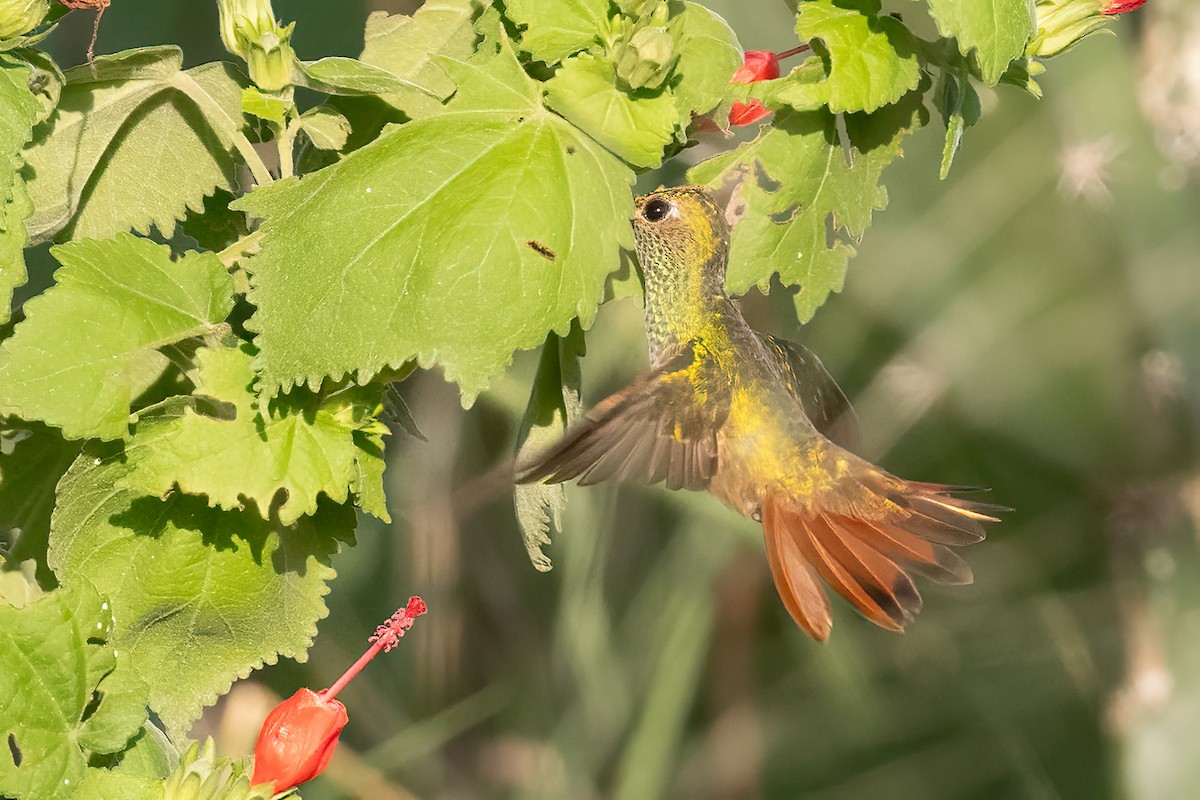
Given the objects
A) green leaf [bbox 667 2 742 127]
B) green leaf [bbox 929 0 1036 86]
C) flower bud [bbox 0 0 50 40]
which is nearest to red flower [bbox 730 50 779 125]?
green leaf [bbox 667 2 742 127]

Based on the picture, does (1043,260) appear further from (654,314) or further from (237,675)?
(237,675)

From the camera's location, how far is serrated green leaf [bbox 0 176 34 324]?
52 cm

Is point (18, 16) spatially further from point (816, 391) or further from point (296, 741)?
point (816, 391)

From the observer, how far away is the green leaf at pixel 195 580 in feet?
1.90

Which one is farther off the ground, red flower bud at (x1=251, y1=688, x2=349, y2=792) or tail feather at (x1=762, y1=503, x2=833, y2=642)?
red flower bud at (x1=251, y1=688, x2=349, y2=792)

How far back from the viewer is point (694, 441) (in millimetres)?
707

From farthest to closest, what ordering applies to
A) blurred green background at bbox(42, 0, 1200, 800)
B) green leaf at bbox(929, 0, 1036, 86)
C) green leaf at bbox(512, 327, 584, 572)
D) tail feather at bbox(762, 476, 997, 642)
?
blurred green background at bbox(42, 0, 1200, 800) < tail feather at bbox(762, 476, 997, 642) < green leaf at bbox(512, 327, 584, 572) < green leaf at bbox(929, 0, 1036, 86)

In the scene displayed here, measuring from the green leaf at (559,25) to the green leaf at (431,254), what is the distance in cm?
4

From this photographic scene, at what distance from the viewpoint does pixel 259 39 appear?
528 millimetres

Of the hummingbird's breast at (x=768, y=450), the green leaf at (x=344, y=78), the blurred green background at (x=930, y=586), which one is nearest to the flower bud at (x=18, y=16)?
the green leaf at (x=344, y=78)

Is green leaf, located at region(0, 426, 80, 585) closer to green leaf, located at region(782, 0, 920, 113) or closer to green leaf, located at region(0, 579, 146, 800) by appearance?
green leaf, located at region(0, 579, 146, 800)

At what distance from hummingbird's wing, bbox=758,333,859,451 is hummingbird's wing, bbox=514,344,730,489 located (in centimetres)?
6

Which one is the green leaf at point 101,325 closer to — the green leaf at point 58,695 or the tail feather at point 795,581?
the green leaf at point 58,695

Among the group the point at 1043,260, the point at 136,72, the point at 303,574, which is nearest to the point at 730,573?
the point at 1043,260
